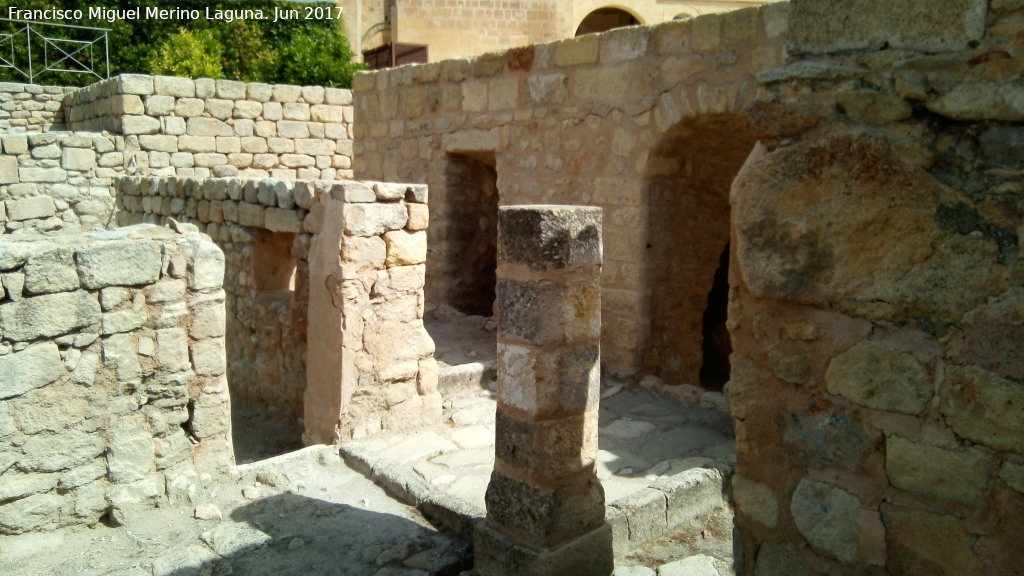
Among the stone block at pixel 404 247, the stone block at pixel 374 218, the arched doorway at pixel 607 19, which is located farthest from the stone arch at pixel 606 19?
the stone block at pixel 374 218

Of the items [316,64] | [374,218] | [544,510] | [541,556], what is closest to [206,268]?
[374,218]

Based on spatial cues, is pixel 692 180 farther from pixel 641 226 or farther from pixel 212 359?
pixel 212 359

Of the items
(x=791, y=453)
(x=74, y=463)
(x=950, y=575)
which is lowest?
(x=74, y=463)

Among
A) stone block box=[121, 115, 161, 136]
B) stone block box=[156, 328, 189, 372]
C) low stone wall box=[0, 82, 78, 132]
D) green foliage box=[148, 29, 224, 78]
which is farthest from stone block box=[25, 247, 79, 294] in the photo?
green foliage box=[148, 29, 224, 78]

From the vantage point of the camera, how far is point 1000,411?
2.27 meters

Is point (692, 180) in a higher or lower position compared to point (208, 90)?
lower

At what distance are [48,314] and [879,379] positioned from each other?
3.94 meters

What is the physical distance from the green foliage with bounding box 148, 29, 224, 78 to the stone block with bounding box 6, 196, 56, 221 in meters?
6.90

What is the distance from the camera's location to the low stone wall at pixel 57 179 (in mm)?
10477

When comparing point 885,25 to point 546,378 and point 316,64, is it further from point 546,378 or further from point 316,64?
point 316,64

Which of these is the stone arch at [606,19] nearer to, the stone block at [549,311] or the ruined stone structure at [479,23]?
the ruined stone structure at [479,23]

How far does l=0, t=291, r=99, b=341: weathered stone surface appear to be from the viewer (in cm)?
408

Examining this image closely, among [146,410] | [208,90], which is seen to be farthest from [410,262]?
[208,90]

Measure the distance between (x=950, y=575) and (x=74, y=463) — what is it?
420cm
